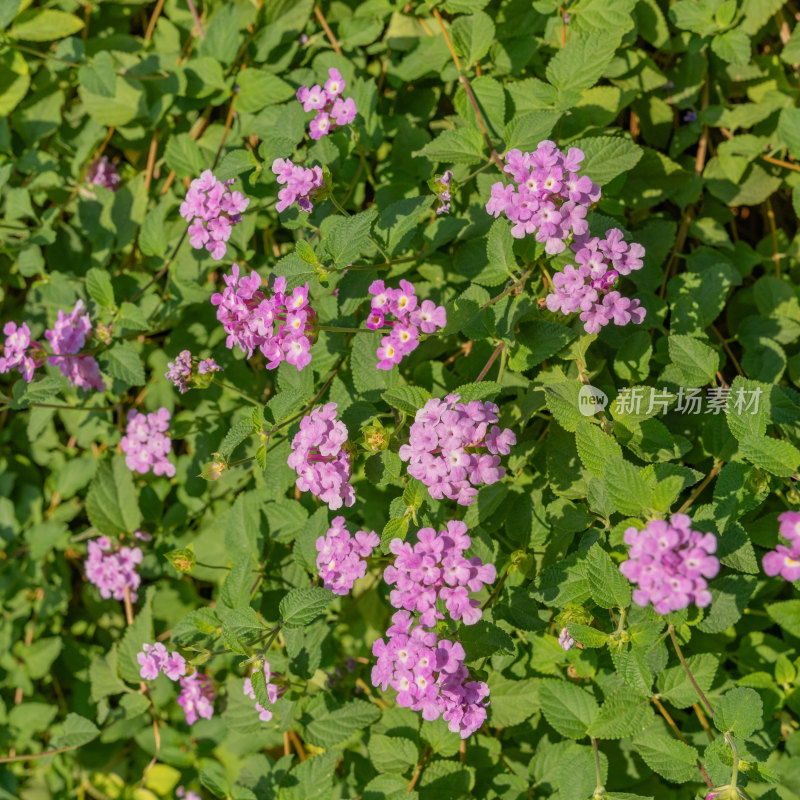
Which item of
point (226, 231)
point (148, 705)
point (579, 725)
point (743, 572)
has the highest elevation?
point (226, 231)

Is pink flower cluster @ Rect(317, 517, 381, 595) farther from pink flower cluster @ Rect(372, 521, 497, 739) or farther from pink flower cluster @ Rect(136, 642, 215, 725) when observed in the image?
pink flower cluster @ Rect(136, 642, 215, 725)

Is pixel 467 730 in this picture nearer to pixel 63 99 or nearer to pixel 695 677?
pixel 695 677

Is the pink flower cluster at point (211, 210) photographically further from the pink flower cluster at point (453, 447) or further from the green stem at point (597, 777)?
the green stem at point (597, 777)

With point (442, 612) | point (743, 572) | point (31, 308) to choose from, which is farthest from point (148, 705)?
point (743, 572)

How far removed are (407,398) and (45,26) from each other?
2.30 meters

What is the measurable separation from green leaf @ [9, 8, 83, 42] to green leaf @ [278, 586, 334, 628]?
240 cm

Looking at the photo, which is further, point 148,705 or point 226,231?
point 148,705

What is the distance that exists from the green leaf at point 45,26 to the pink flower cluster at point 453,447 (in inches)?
92.4

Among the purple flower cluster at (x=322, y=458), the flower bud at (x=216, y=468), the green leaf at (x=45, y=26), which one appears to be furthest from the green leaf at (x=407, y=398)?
the green leaf at (x=45, y=26)

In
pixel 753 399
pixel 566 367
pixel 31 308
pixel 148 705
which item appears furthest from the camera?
pixel 31 308

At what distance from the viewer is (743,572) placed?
5.65 ft

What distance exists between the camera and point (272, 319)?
1797mm

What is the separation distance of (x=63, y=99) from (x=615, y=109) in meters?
2.21

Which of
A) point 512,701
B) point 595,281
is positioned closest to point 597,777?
point 512,701
